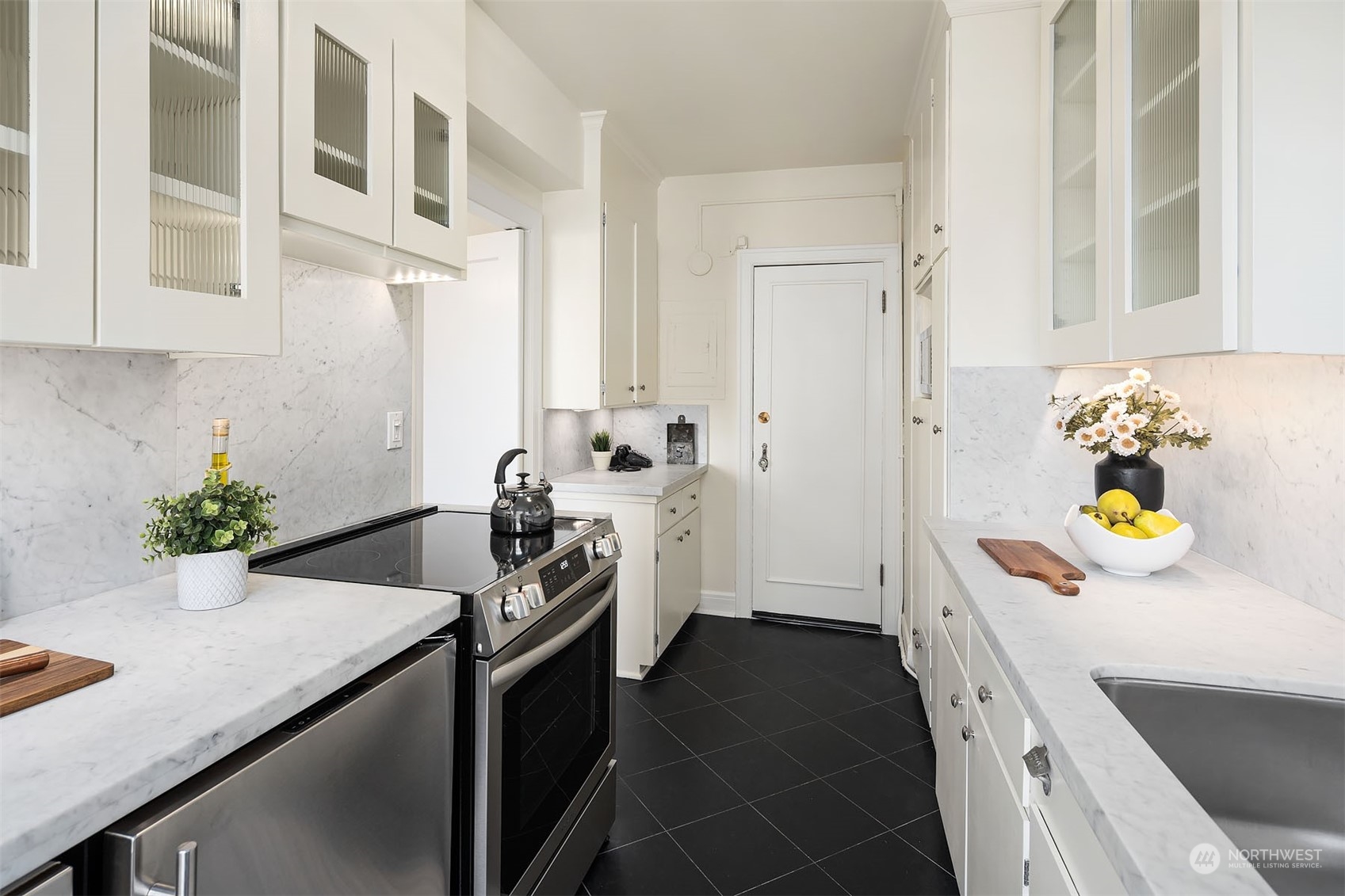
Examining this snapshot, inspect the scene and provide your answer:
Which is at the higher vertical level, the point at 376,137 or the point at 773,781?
the point at 376,137

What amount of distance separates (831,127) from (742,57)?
2.81 ft

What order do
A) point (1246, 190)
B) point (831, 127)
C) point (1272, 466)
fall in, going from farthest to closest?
point (831, 127)
point (1272, 466)
point (1246, 190)

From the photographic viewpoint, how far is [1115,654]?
1.09 m

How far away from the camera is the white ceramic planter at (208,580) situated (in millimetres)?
1209

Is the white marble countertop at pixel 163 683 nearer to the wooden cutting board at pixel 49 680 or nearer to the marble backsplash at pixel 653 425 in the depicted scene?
the wooden cutting board at pixel 49 680

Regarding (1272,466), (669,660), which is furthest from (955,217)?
(669,660)

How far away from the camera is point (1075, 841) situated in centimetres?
86

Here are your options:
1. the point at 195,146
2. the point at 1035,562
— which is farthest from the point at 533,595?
the point at 1035,562

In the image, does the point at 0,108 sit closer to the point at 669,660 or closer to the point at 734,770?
the point at 734,770

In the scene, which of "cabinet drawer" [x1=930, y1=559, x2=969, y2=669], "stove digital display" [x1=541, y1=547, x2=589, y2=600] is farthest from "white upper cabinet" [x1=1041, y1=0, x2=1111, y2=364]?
"stove digital display" [x1=541, y1=547, x2=589, y2=600]

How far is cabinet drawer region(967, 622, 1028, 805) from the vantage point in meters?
1.09

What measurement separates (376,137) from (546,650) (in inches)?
48.2

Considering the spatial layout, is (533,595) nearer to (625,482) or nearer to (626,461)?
(625,482)

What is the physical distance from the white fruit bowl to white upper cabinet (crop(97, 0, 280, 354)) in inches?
69.2
